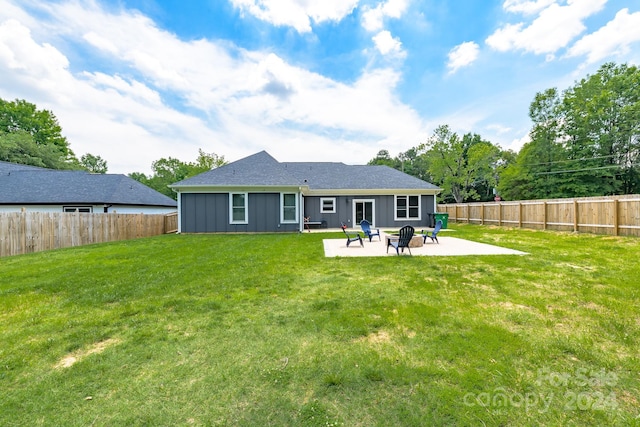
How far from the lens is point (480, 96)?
1661 centimetres

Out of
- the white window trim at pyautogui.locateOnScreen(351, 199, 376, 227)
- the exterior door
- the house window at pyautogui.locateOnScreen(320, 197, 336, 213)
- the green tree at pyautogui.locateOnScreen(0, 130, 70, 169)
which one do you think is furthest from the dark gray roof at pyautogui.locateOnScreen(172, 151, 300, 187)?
the green tree at pyautogui.locateOnScreen(0, 130, 70, 169)

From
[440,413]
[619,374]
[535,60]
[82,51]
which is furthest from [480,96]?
[82,51]

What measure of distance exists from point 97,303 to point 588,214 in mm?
16564

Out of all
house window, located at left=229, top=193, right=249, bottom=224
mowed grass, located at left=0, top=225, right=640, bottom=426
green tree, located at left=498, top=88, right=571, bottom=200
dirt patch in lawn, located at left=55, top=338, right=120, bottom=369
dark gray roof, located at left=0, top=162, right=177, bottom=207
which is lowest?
dirt patch in lawn, located at left=55, top=338, right=120, bottom=369

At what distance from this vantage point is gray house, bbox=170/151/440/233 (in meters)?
14.1

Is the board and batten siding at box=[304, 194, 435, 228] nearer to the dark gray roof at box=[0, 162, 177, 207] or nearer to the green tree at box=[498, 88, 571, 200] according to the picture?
the dark gray roof at box=[0, 162, 177, 207]

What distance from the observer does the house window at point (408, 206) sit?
17719mm

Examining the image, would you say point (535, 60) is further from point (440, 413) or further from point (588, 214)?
point (440, 413)

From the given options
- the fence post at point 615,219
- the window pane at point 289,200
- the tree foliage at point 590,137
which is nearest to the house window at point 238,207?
the window pane at point 289,200

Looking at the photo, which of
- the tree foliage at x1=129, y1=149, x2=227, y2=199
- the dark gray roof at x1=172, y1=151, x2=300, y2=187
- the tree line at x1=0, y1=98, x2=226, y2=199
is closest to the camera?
the dark gray roof at x1=172, y1=151, x2=300, y2=187

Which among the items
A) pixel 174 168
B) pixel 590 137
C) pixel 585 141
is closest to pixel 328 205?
pixel 585 141

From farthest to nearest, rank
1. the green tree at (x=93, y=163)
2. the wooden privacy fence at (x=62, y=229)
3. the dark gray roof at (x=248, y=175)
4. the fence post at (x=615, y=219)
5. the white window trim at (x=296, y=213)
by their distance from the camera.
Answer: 1. the green tree at (x=93, y=163)
2. the white window trim at (x=296, y=213)
3. the dark gray roof at (x=248, y=175)
4. the fence post at (x=615, y=219)
5. the wooden privacy fence at (x=62, y=229)

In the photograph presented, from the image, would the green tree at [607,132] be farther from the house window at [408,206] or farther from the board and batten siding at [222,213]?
the board and batten siding at [222,213]

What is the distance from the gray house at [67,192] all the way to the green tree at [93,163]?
119 ft
